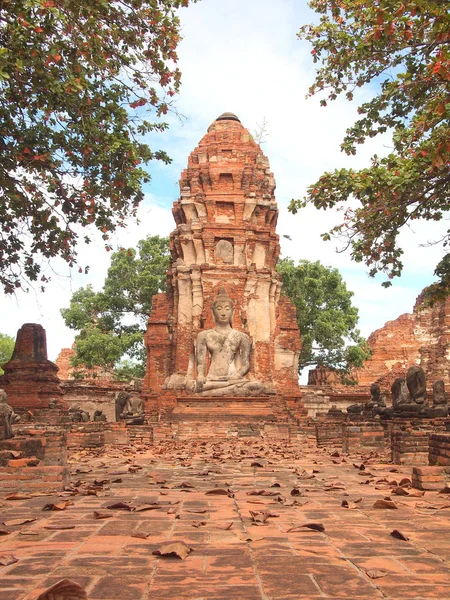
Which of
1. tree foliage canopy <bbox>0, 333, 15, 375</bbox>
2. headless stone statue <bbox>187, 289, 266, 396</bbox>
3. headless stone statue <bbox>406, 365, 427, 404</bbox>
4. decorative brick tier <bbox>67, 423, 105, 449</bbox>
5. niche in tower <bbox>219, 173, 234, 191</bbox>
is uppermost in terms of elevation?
niche in tower <bbox>219, 173, 234, 191</bbox>

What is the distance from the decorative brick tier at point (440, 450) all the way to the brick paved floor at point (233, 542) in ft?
2.07

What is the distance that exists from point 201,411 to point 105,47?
377 inches

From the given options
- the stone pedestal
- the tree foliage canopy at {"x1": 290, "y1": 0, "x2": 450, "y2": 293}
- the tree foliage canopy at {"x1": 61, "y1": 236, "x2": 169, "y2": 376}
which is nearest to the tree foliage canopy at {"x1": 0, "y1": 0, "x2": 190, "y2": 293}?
the tree foliage canopy at {"x1": 290, "y1": 0, "x2": 450, "y2": 293}

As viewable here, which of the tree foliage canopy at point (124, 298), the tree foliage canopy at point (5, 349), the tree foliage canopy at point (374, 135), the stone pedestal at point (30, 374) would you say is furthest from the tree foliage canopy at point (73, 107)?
the tree foliage canopy at point (5, 349)

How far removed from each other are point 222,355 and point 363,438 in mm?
7386

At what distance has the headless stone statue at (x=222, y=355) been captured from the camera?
16906 millimetres

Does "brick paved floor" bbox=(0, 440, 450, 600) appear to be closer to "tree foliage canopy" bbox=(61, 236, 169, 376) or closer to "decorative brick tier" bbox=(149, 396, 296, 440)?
"decorative brick tier" bbox=(149, 396, 296, 440)

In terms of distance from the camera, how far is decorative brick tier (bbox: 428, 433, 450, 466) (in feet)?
21.8

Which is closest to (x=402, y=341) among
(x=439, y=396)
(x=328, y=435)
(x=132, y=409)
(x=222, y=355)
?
(x=222, y=355)

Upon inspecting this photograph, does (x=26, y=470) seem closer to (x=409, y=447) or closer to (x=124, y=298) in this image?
(x=409, y=447)

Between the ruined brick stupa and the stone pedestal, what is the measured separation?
132 inches

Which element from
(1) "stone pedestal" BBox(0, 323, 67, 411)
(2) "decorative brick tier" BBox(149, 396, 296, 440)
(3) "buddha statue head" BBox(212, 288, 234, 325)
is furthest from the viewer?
(3) "buddha statue head" BBox(212, 288, 234, 325)

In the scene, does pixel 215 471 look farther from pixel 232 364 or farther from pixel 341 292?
pixel 341 292

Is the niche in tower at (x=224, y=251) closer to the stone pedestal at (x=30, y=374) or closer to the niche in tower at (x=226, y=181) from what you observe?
the niche in tower at (x=226, y=181)
